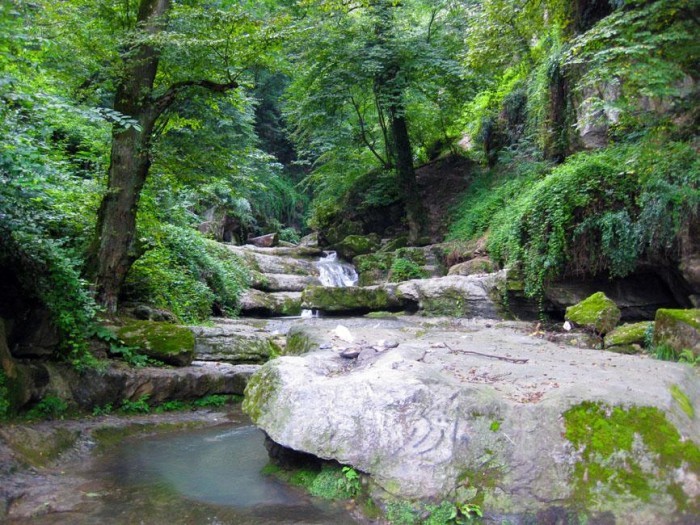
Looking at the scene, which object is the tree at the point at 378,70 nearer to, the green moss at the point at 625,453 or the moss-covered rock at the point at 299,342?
the moss-covered rock at the point at 299,342

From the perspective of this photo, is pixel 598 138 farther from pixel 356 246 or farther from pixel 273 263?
pixel 273 263

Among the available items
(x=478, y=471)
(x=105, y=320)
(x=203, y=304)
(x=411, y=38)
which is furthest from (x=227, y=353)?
(x=411, y=38)

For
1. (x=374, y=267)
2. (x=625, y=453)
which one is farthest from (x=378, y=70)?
(x=625, y=453)

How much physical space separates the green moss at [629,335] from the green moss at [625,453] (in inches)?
151

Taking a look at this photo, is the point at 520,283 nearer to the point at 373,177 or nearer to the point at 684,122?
the point at 684,122

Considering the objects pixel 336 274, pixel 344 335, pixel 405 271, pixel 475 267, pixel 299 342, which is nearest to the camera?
pixel 344 335

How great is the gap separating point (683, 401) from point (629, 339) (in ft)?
11.0

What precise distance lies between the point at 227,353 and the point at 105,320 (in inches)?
79.1

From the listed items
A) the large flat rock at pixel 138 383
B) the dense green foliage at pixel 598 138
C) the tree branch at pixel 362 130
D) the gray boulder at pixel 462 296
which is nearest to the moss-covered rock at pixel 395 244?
the dense green foliage at pixel 598 138

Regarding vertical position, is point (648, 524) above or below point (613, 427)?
below

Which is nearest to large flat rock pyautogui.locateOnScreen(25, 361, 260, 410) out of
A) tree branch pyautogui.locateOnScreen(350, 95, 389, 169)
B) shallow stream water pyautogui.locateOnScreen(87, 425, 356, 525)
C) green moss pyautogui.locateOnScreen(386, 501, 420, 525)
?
shallow stream water pyautogui.locateOnScreen(87, 425, 356, 525)

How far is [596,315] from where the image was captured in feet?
25.5

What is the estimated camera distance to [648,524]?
331cm

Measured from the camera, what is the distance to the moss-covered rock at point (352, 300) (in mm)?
11438
